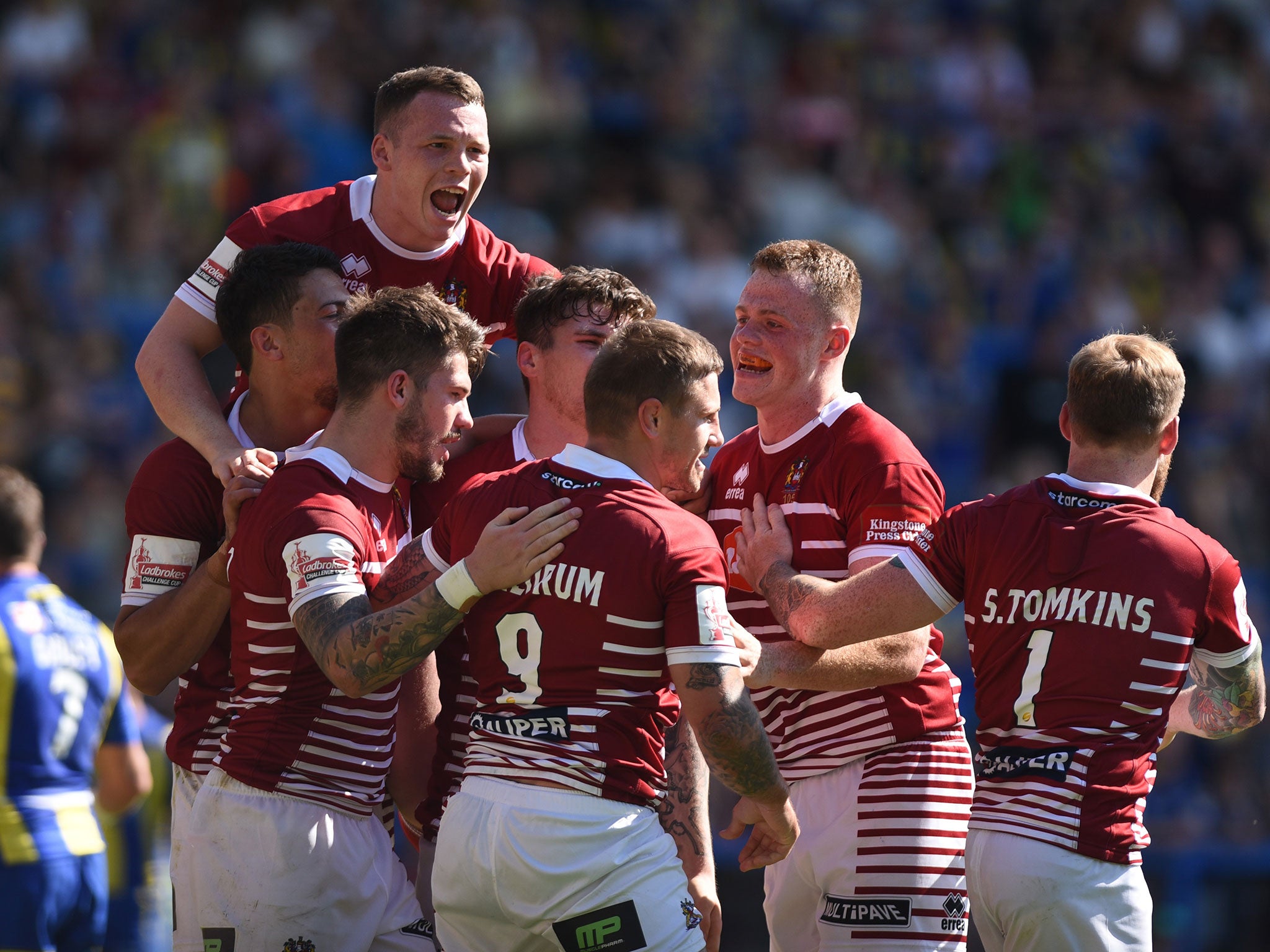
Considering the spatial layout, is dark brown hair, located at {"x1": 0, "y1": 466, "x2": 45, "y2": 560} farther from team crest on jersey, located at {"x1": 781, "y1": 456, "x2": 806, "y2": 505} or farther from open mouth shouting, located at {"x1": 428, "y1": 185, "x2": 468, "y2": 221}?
team crest on jersey, located at {"x1": 781, "y1": 456, "x2": 806, "y2": 505}

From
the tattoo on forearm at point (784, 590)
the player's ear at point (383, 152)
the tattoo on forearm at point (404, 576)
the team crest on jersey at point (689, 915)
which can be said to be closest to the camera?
the team crest on jersey at point (689, 915)

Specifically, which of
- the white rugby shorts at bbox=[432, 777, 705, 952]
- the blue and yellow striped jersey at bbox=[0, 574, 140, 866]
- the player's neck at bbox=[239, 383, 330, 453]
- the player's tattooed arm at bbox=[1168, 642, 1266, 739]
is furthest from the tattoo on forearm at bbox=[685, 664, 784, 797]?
the blue and yellow striped jersey at bbox=[0, 574, 140, 866]

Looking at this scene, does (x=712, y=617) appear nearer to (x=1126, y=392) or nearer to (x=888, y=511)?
(x=888, y=511)

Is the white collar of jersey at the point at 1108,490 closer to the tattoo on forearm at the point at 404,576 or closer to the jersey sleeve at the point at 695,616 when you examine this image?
the jersey sleeve at the point at 695,616

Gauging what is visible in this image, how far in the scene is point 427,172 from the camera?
5258 mm

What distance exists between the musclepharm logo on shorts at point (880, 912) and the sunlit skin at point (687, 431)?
4.91 feet

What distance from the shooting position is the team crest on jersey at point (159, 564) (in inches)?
183

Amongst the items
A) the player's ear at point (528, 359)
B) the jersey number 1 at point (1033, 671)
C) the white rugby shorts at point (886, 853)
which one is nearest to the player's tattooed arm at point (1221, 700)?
the jersey number 1 at point (1033, 671)

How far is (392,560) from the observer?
4.21m

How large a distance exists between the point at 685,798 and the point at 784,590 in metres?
0.70

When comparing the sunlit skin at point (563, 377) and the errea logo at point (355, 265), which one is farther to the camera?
the errea logo at point (355, 265)

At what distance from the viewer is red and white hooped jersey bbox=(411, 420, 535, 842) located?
4.79 meters

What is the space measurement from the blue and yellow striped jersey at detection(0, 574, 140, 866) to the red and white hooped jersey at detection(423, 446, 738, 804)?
256 cm

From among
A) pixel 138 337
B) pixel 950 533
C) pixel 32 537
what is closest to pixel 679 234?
pixel 138 337
